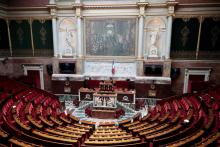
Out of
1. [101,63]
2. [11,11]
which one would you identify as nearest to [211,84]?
[101,63]

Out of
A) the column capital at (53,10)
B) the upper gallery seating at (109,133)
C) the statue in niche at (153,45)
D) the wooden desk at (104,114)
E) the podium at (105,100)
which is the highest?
the column capital at (53,10)

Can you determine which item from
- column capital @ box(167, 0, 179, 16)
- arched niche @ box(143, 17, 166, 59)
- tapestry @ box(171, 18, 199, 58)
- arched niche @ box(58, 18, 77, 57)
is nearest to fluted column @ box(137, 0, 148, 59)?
arched niche @ box(143, 17, 166, 59)

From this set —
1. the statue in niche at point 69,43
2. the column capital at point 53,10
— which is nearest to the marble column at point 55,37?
the column capital at point 53,10

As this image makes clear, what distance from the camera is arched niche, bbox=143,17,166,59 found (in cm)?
1517

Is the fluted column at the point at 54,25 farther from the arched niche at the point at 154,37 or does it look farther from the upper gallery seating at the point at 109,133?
the arched niche at the point at 154,37

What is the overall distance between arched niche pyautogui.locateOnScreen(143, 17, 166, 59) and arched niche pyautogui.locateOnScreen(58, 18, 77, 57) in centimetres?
619

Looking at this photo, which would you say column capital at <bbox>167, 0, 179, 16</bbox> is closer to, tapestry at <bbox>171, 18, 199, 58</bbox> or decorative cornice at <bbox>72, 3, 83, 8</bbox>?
tapestry at <bbox>171, 18, 199, 58</bbox>

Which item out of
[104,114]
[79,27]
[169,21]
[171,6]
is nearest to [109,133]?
[104,114]

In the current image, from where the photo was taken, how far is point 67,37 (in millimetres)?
16281

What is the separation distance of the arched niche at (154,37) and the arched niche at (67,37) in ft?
20.3

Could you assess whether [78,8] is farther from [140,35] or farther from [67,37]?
[140,35]

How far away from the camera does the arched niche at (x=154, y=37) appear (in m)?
15.2

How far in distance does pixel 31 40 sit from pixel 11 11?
304 centimetres

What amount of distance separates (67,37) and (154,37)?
7552 mm
